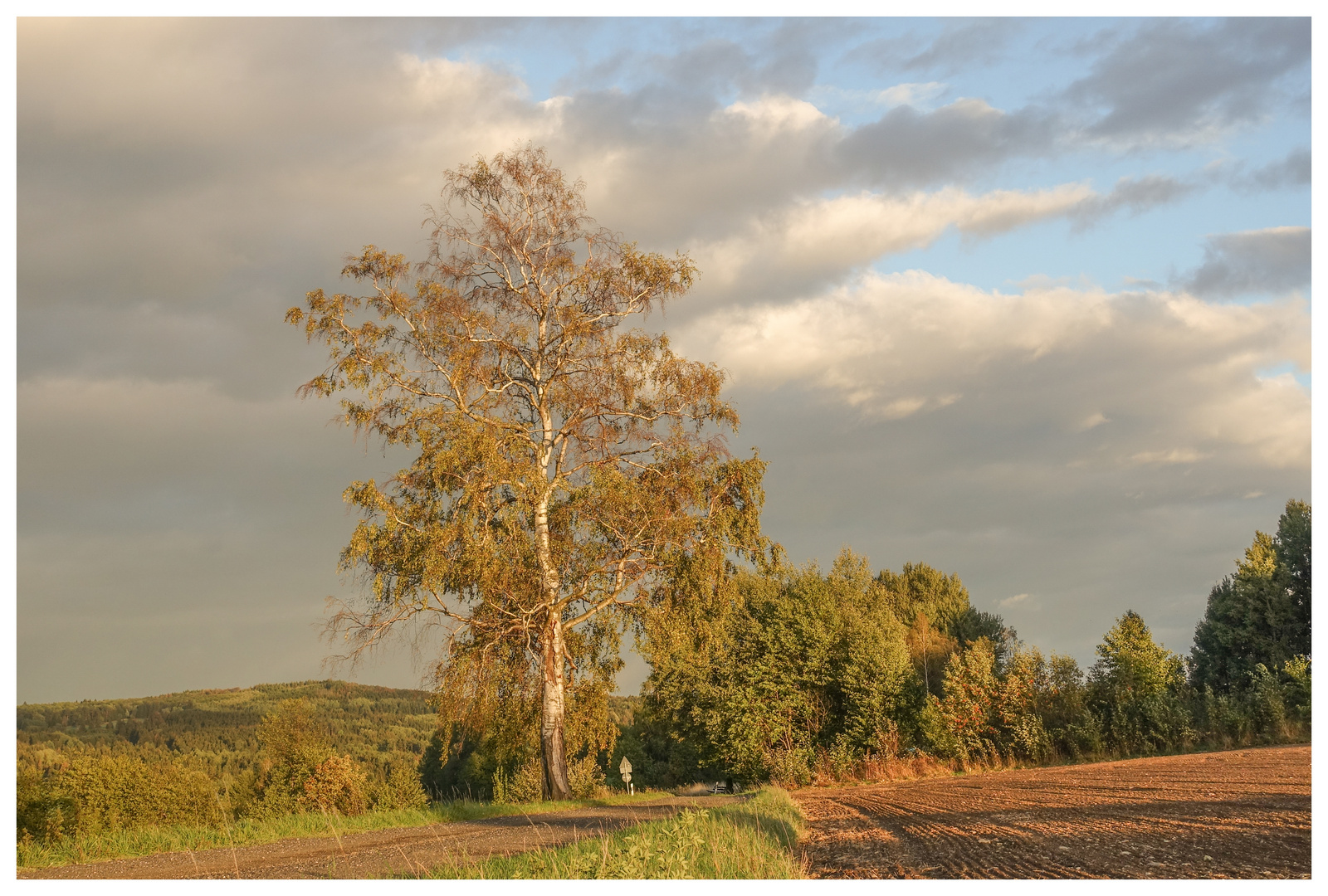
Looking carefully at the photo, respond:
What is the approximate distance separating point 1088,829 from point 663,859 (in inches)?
202

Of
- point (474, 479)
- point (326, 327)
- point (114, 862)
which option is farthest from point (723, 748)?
point (114, 862)

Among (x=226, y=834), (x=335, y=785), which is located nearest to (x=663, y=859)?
(x=226, y=834)

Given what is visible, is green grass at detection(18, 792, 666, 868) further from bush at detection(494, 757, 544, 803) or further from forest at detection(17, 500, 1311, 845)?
bush at detection(494, 757, 544, 803)

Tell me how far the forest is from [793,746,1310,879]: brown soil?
7955 mm

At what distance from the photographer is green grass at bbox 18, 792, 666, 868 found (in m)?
11.0

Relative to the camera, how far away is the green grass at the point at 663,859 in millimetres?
6930

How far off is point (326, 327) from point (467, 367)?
352 cm

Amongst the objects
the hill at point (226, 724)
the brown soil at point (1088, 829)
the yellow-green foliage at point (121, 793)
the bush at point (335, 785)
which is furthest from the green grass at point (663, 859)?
the hill at point (226, 724)

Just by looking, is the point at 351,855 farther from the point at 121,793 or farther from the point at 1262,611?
the point at 121,793

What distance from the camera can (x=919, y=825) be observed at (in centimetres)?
1160

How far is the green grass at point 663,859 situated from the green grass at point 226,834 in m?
5.26

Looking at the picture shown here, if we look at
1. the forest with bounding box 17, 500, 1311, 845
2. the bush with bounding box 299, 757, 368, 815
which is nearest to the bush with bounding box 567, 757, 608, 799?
the forest with bounding box 17, 500, 1311, 845

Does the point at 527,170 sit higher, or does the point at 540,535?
the point at 527,170
